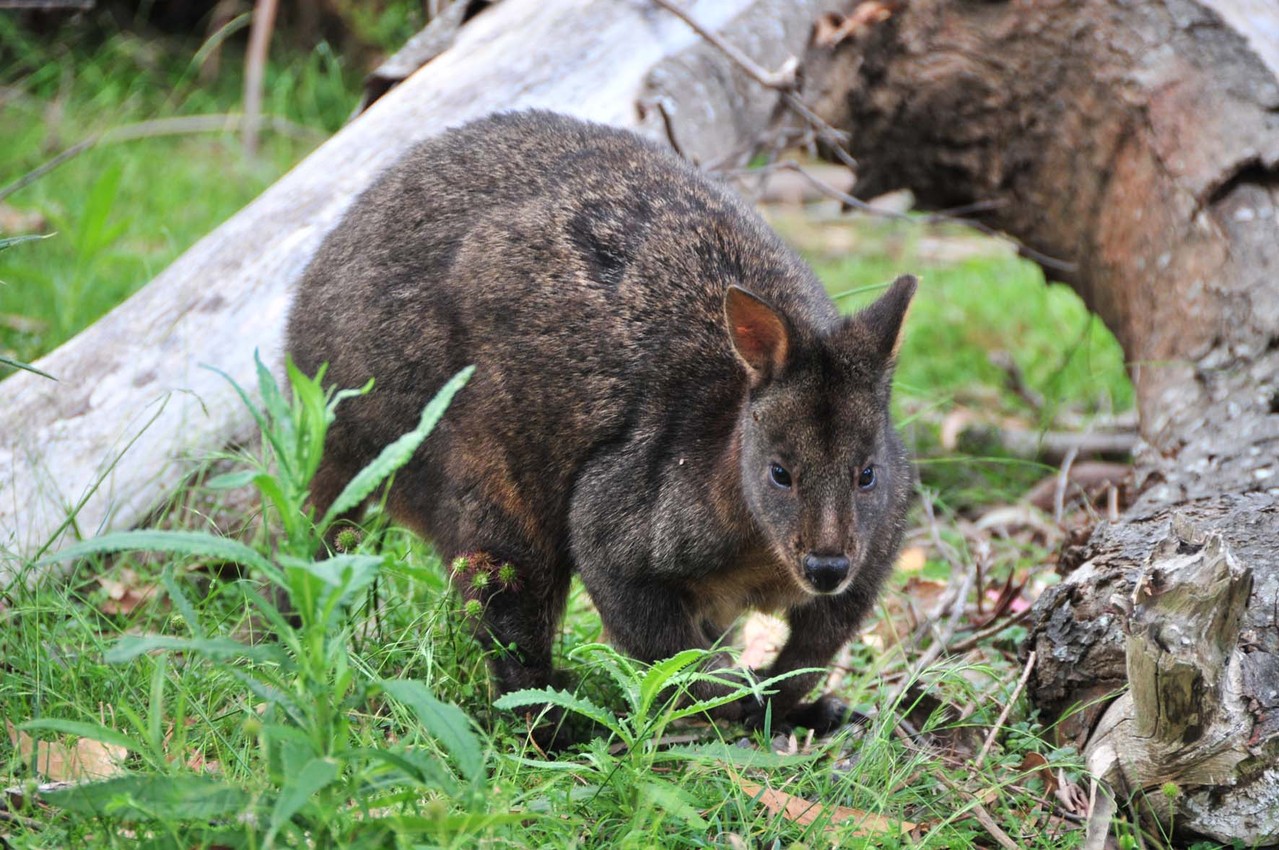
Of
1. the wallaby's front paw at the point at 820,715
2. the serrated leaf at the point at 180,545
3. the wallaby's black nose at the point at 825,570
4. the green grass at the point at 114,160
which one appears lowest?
the wallaby's front paw at the point at 820,715

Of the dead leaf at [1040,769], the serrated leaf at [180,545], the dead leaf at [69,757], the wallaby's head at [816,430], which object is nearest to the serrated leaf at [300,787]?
the serrated leaf at [180,545]

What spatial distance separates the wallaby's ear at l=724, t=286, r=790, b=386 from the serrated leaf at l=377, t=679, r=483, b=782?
4.92 ft

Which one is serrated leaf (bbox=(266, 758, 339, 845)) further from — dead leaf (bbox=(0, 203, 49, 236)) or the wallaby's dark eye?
dead leaf (bbox=(0, 203, 49, 236))

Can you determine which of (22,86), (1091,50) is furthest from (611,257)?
(22,86)

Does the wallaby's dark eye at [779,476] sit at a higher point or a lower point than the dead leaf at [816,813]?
higher

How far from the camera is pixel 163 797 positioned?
2.45 meters

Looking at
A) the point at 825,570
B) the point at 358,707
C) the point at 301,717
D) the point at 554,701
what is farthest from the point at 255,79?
the point at 301,717

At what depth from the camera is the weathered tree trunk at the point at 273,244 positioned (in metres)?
4.47

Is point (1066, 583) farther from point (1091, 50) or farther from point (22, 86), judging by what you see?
point (22, 86)

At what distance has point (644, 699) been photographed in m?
2.99

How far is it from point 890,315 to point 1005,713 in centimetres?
117

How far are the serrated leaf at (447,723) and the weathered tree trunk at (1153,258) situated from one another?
5.34 feet

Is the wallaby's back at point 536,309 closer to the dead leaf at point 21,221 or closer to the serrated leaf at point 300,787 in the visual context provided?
the serrated leaf at point 300,787

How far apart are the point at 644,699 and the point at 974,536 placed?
301cm
